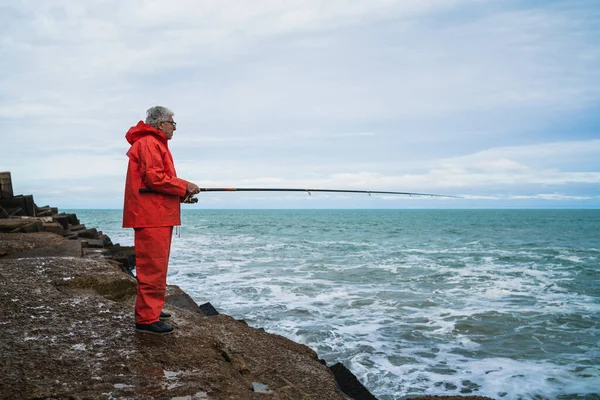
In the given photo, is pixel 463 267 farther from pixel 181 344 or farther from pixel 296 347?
pixel 181 344

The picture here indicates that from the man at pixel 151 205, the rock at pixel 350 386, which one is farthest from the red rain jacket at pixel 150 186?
the rock at pixel 350 386

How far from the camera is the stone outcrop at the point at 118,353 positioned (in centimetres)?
248

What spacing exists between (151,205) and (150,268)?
43 cm

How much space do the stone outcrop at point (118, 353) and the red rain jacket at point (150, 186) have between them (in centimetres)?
82

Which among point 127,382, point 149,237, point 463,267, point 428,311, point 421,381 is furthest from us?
point 463,267

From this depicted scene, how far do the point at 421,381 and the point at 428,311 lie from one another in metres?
3.72

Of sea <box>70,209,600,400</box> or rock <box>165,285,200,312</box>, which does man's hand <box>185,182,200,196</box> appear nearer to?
sea <box>70,209,600,400</box>

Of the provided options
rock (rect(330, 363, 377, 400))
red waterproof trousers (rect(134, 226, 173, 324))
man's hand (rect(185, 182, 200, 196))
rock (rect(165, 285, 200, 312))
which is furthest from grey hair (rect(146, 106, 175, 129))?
rock (rect(330, 363, 377, 400))

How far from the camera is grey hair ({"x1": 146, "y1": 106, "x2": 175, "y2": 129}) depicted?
3.27 m

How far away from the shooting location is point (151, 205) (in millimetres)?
3115

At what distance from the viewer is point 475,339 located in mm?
7543

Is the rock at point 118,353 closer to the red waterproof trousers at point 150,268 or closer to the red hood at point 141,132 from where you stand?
the red waterproof trousers at point 150,268

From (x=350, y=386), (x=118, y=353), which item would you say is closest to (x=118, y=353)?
(x=118, y=353)

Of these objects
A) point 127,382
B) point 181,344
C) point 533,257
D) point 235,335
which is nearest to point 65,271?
point 235,335
